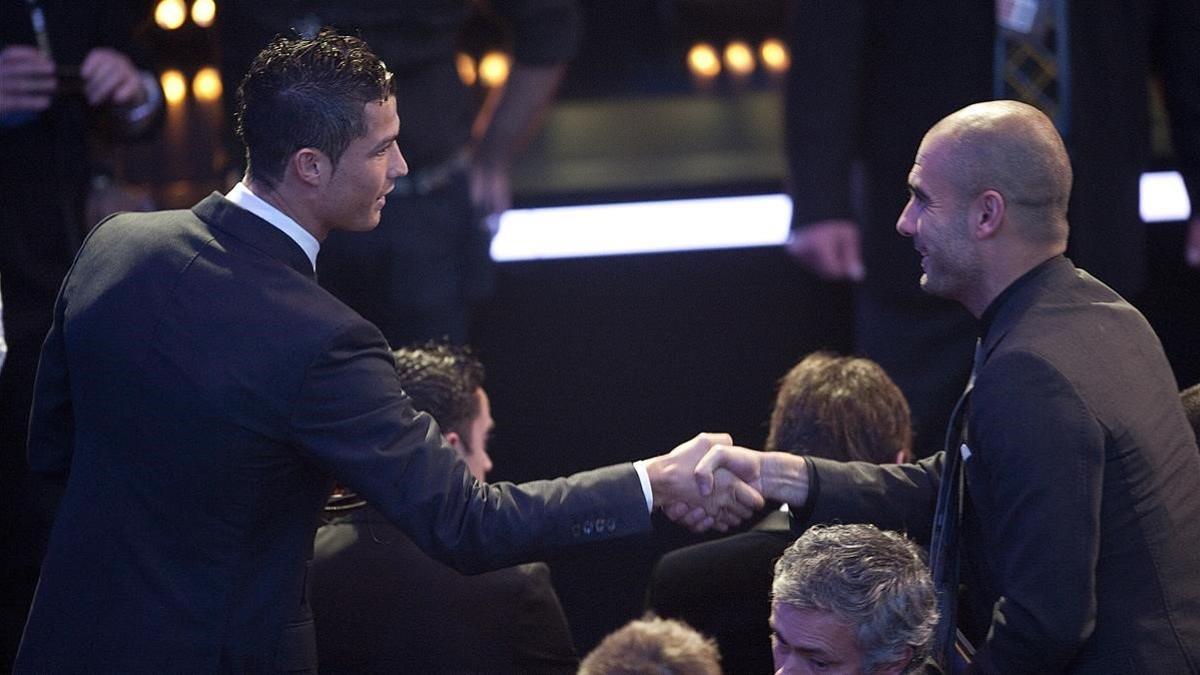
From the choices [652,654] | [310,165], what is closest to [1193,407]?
[652,654]

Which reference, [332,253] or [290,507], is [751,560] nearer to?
[290,507]

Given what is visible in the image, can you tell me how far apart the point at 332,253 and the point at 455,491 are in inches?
58.8

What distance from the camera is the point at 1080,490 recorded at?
6.98 feet

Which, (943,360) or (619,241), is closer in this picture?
(943,360)

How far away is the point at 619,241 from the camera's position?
13.7 ft

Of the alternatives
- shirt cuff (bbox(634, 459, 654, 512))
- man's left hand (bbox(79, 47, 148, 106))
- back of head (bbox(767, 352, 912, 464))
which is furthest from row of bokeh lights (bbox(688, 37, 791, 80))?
shirt cuff (bbox(634, 459, 654, 512))

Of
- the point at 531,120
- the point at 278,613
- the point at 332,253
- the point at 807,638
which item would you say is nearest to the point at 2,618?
the point at 332,253

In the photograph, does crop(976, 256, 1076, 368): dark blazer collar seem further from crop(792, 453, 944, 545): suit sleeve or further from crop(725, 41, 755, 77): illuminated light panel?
crop(725, 41, 755, 77): illuminated light panel

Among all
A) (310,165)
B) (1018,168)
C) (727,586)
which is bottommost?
(727,586)

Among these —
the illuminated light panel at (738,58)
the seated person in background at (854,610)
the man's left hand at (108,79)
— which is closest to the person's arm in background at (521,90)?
the man's left hand at (108,79)

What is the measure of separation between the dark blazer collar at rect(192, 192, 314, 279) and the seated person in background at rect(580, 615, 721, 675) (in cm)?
68

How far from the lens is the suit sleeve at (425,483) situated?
7.22 ft

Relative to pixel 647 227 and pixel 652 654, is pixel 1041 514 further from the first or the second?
pixel 647 227

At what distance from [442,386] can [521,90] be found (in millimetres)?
1377
